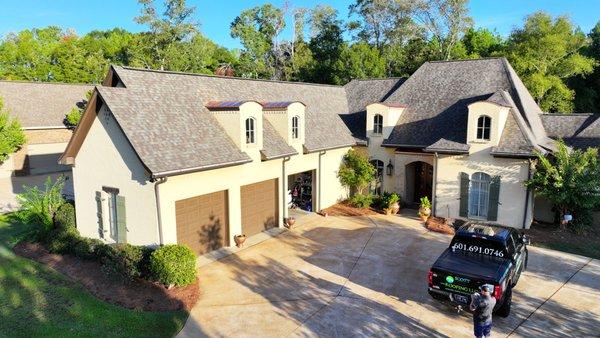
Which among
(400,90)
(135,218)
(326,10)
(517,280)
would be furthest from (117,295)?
(326,10)

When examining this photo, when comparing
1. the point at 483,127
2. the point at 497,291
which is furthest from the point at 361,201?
the point at 497,291

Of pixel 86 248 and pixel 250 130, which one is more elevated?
pixel 250 130

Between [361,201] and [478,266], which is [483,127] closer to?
[361,201]

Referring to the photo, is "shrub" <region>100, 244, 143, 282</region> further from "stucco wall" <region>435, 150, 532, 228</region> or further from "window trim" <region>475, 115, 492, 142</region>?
"window trim" <region>475, 115, 492, 142</region>

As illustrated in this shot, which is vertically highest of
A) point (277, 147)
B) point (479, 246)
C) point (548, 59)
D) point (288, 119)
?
point (548, 59)

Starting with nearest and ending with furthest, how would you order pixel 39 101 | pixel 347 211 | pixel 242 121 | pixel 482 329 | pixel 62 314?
pixel 482 329
pixel 62 314
pixel 242 121
pixel 347 211
pixel 39 101

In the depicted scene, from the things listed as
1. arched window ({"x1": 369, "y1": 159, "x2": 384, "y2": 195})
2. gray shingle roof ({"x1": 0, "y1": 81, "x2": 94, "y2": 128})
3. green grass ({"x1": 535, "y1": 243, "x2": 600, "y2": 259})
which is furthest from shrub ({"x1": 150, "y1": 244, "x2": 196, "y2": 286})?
gray shingle roof ({"x1": 0, "y1": 81, "x2": 94, "y2": 128})

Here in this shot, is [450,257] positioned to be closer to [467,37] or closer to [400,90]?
[400,90]
